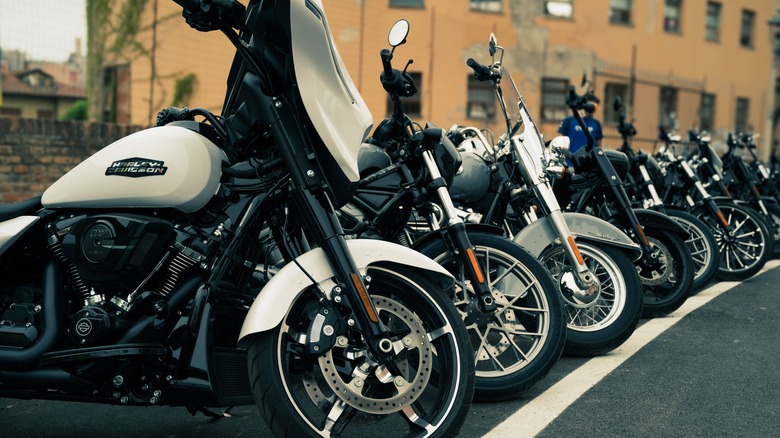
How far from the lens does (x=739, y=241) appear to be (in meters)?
7.91

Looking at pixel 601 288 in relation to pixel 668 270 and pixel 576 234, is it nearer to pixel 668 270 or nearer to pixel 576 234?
pixel 576 234

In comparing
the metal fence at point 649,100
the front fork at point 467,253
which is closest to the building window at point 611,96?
the metal fence at point 649,100

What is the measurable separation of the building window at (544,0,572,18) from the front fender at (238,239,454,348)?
882 inches

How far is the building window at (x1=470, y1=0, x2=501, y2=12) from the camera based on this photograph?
2320 centimetres

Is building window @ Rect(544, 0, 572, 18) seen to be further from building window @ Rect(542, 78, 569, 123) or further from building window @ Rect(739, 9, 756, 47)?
building window @ Rect(739, 9, 756, 47)

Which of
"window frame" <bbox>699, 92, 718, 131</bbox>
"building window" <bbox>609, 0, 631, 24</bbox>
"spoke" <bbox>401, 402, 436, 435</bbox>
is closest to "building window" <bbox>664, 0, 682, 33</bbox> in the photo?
"building window" <bbox>609, 0, 631, 24</bbox>

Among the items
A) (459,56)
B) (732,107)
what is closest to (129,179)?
(459,56)

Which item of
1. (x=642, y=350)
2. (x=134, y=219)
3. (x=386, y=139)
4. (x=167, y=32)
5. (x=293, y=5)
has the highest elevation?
(x=167, y=32)

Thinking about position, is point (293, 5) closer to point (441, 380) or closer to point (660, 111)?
point (441, 380)

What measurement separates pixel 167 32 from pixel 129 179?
1651 cm

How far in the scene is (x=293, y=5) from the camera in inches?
109

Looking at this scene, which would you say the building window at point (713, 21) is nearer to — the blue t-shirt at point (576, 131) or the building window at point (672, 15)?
the building window at point (672, 15)

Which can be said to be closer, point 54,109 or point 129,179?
point 129,179

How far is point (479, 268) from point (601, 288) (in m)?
1.25
